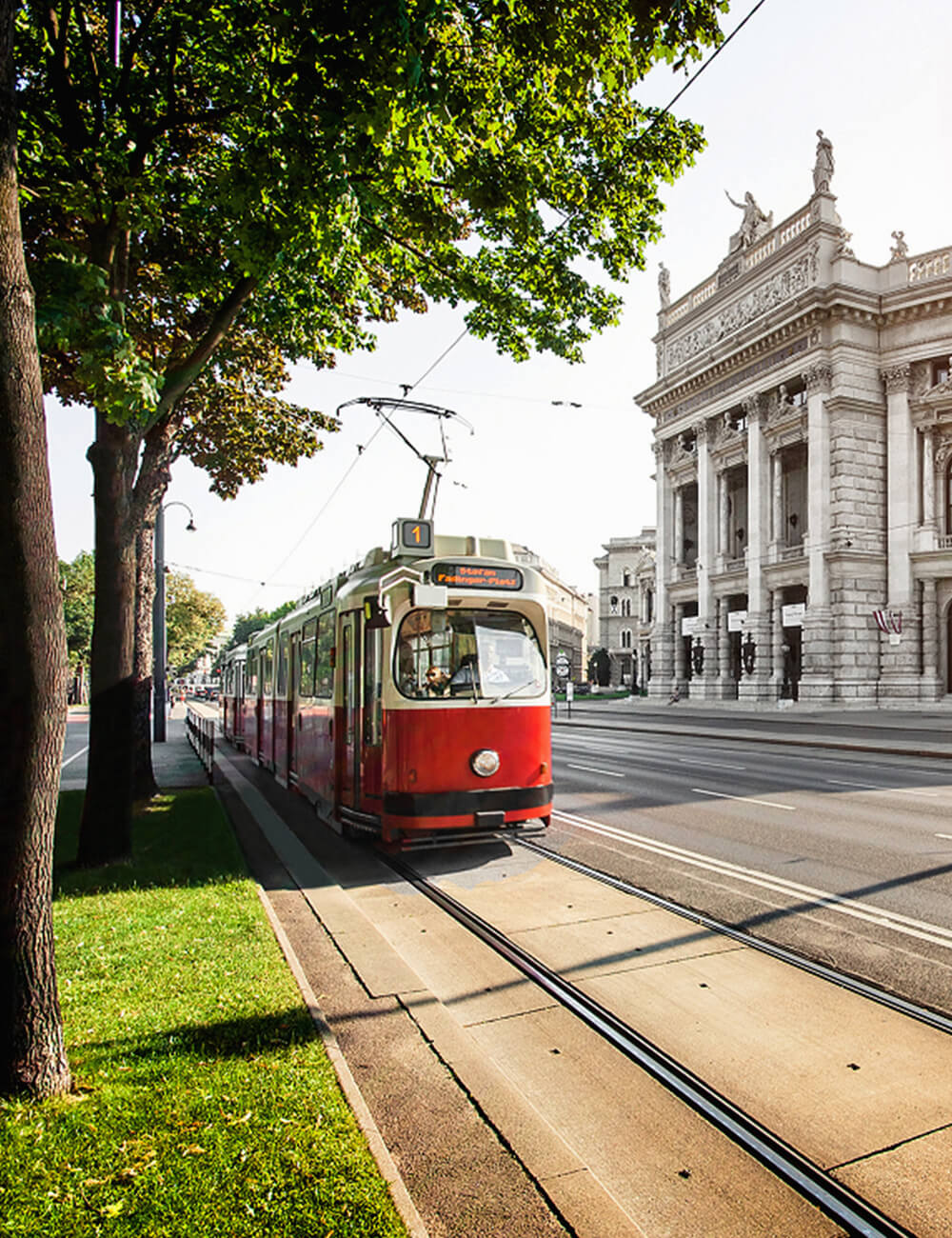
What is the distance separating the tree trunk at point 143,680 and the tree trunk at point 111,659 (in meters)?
3.76

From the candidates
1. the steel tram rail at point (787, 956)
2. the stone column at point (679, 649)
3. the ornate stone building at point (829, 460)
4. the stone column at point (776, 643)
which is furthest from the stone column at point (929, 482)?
the steel tram rail at point (787, 956)

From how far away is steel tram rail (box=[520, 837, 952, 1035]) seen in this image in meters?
4.96

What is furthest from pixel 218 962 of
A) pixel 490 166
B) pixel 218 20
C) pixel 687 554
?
pixel 687 554

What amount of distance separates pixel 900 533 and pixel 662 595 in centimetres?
1706

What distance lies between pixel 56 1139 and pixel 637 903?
5.15 meters

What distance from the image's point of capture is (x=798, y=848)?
9.42 m

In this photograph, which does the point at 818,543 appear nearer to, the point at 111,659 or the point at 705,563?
the point at 705,563

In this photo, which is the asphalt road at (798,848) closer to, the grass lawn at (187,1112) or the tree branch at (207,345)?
the grass lawn at (187,1112)

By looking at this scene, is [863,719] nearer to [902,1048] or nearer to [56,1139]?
[902,1048]

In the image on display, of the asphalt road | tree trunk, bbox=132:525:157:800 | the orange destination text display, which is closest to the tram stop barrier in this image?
tree trunk, bbox=132:525:157:800

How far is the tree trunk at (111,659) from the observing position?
8.73 m

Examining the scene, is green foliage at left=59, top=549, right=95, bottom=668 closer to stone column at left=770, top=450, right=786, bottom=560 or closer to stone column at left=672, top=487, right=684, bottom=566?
stone column at left=672, top=487, right=684, bottom=566

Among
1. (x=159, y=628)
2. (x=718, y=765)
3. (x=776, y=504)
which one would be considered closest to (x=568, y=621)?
(x=776, y=504)

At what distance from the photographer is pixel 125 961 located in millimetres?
5535
